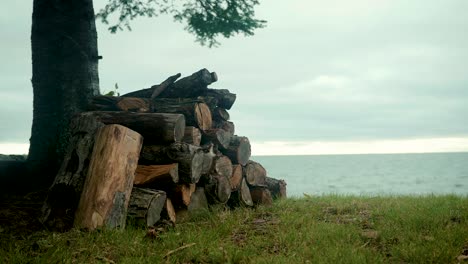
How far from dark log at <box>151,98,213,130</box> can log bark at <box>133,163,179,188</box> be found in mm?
1155

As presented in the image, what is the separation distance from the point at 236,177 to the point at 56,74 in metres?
Answer: 4.07

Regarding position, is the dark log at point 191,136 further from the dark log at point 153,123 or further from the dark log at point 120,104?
the dark log at point 120,104

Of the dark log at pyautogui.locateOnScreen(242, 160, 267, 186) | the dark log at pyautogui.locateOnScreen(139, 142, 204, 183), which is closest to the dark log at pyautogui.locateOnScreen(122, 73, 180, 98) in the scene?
the dark log at pyautogui.locateOnScreen(139, 142, 204, 183)

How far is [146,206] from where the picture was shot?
5.33m

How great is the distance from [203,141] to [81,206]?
2.73 m

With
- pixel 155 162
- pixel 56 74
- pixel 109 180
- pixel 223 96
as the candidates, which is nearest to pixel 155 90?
pixel 223 96

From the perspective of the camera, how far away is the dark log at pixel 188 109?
674 cm

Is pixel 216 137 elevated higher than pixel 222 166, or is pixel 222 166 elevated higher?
pixel 216 137

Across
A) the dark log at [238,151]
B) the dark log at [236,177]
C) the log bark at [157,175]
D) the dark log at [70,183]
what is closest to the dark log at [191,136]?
the log bark at [157,175]

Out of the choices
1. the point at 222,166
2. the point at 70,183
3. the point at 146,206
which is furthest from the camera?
the point at 222,166

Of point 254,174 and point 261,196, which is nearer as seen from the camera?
point 261,196

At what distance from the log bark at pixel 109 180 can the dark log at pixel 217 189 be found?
153 centimetres

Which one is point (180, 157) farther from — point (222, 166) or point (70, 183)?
point (70, 183)

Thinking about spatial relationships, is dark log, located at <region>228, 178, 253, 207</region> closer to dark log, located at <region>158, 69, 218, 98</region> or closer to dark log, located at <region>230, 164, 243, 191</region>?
dark log, located at <region>230, 164, 243, 191</region>
